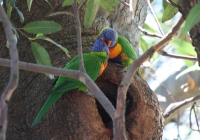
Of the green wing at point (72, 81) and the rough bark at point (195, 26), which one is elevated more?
the rough bark at point (195, 26)

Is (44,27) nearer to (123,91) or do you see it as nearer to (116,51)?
(116,51)

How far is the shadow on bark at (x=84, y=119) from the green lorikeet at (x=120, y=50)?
258mm

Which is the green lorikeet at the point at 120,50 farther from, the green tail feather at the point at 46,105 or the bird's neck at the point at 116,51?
the green tail feather at the point at 46,105

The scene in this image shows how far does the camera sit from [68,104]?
66.5 inches

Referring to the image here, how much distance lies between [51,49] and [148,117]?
60 centimetres

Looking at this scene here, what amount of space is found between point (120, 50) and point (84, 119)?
642mm

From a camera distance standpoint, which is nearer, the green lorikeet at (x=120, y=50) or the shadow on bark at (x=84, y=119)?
the shadow on bark at (x=84, y=119)

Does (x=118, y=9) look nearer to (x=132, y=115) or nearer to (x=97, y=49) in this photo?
(x=97, y=49)

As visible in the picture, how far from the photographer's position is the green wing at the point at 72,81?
64.7 inches

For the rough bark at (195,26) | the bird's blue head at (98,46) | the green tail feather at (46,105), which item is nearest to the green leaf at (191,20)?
the rough bark at (195,26)

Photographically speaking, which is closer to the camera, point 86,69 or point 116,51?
point 86,69

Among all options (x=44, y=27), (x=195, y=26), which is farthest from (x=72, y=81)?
(x=195, y=26)

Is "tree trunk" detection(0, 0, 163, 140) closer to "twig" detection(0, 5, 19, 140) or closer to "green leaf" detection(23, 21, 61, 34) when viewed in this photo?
"green leaf" detection(23, 21, 61, 34)

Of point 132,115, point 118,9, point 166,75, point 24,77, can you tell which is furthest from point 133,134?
point 166,75
